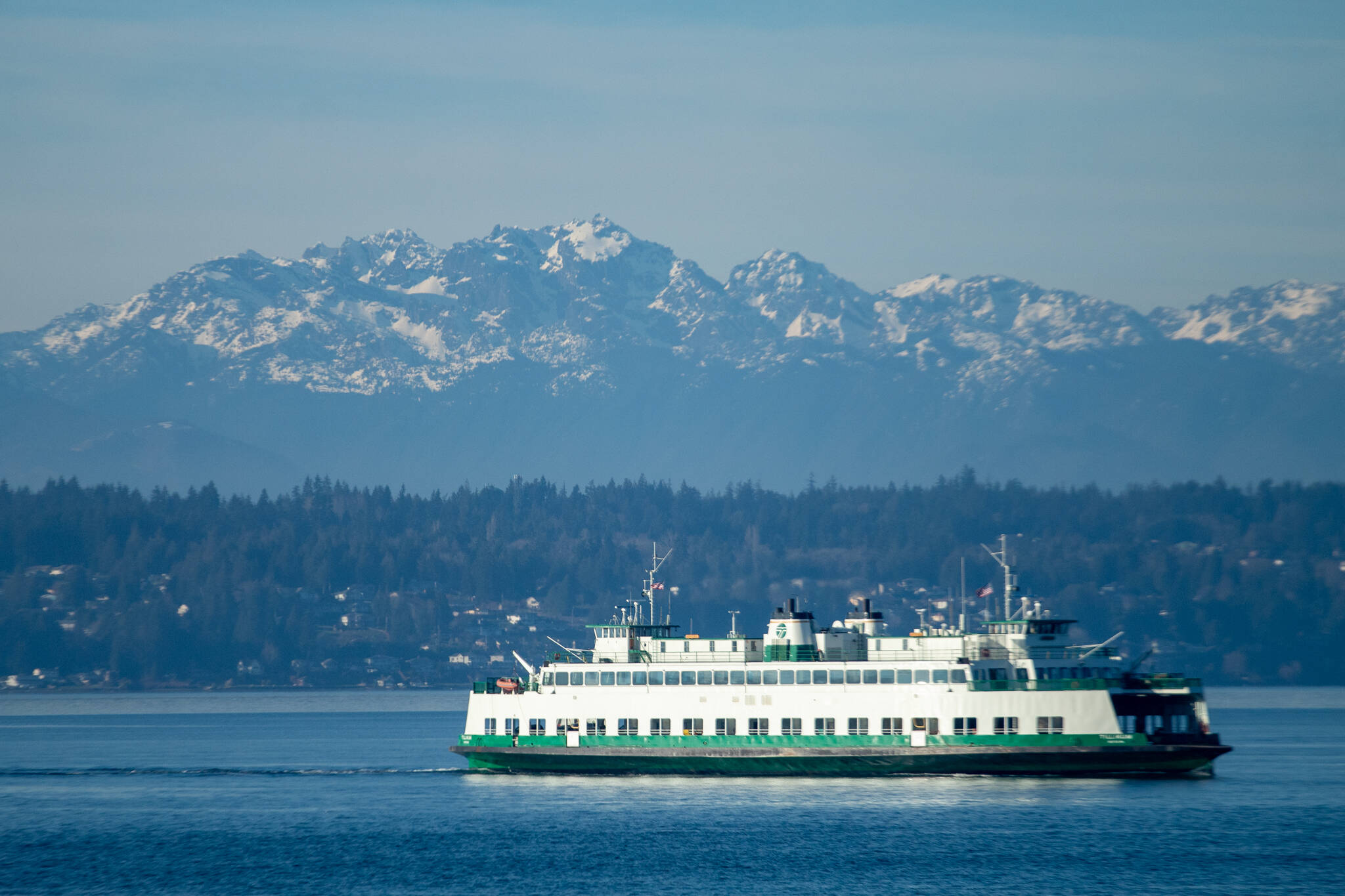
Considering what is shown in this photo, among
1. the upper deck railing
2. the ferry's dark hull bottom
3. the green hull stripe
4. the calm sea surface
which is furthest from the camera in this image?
the upper deck railing

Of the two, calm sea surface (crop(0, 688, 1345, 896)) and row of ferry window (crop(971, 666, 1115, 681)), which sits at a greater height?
row of ferry window (crop(971, 666, 1115, 681))

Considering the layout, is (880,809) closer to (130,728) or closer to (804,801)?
(804,801)

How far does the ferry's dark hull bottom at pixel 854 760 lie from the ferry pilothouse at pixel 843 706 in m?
0.08

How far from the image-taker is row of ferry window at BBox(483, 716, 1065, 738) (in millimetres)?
78062

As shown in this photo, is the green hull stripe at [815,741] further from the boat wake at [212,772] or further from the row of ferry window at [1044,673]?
the boat wake at [212,772]

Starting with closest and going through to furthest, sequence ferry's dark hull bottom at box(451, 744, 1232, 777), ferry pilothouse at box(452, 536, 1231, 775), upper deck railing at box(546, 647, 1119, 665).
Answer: ferry's dark hull bottom at box(451, 744, 1232, 777), ferry pilothouse at box(452, 536, 1231, 775), upper deck railing at box(546, 647, 1119, 665)

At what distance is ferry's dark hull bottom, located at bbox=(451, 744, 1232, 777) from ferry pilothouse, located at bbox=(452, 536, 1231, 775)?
8cm

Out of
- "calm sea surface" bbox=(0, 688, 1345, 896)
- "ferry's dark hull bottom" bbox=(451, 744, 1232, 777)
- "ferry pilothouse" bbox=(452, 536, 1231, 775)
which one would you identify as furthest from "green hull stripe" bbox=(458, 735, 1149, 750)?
"calm sea surface" bbox=(0, 688, 1345, 896)

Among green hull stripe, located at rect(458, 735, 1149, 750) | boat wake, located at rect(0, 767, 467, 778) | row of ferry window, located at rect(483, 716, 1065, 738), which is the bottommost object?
boat wake, located at rect(0, 767, 467, 778)

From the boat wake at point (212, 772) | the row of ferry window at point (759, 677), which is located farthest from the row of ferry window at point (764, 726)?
the boat wake at point (212, 772)

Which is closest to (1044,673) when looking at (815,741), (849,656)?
(849,656)

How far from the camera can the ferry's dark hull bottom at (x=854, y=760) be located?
7775 centimetres

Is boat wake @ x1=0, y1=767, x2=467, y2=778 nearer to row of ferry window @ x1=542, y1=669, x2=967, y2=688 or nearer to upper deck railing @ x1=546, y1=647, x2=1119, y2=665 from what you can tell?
row of ferry window @ x1=542, y1=669, x2=967, y2=688

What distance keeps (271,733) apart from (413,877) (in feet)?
276
